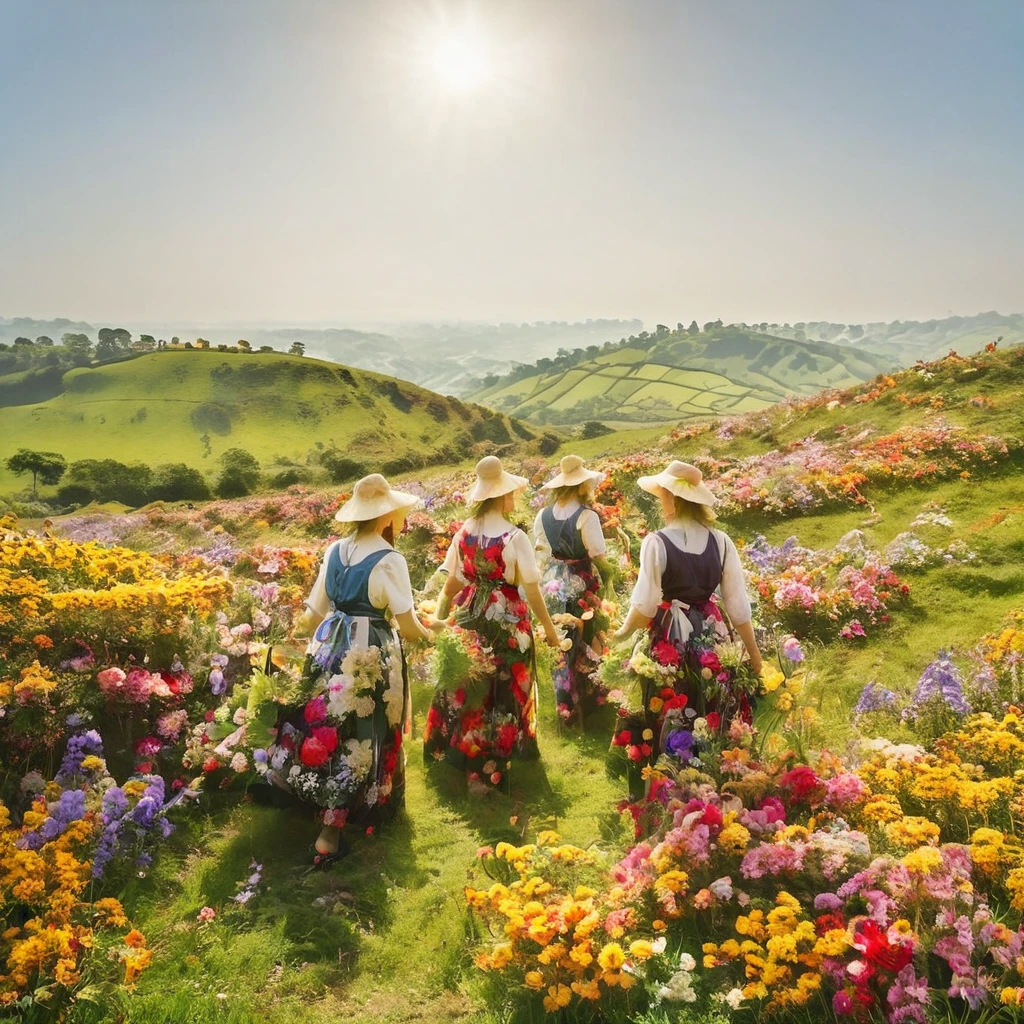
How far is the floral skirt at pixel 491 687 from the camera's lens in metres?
6.46

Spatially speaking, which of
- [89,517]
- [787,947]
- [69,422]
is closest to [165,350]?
[69,422]

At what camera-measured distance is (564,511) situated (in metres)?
7.80

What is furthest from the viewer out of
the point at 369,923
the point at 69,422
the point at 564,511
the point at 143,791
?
the point at 69,422

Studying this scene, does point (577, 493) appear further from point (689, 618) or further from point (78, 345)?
point (78, 345)

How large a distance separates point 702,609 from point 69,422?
3442 inches

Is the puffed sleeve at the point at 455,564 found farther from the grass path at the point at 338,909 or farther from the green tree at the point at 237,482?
the green tree at the point at 237,482

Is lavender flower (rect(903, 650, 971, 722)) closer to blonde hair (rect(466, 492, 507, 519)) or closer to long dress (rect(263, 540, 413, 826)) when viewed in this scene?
blonde hair (rect(466, 492, 507, 519))

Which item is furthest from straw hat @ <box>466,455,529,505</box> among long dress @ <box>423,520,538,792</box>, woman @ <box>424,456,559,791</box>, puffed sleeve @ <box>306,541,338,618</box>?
puffed sleeve @ <box>306,541,338,618</box>

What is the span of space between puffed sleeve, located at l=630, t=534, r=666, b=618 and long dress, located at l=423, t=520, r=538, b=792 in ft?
4.14

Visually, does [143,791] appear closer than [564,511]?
Yes

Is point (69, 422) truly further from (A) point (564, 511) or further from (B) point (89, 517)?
(A) point (564, 511)

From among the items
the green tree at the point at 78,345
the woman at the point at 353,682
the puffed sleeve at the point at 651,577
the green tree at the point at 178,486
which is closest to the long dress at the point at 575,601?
the puffed sleeve at the point at 651,577

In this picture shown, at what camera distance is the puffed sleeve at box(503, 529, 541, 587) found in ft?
20.6

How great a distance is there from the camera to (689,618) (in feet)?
17.9
